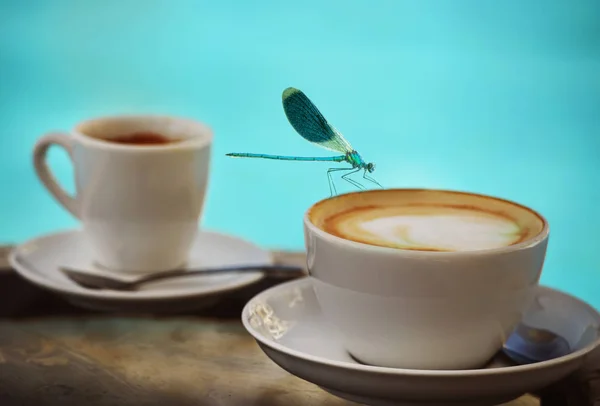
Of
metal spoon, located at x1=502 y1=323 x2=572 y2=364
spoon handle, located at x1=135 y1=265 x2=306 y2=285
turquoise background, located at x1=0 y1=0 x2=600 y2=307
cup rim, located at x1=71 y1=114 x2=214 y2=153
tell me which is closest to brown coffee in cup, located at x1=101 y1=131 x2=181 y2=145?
cup rim, located at x1=71 y1=114 x2=214 y2=153

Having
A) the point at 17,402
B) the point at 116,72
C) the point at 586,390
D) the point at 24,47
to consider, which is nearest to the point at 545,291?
the point at 586,390

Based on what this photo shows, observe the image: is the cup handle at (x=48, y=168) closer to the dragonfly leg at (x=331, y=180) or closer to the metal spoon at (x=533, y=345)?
the dragonfly leg at (x=331, y=180)

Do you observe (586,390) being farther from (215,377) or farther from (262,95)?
(262,95)

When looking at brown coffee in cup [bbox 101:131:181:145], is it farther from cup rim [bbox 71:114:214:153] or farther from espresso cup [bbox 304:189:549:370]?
espresso cup [bbox 304:189:549:370]

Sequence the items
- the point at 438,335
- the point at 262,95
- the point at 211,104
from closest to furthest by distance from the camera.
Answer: the point at 438,335 → the point at 262,95 → the point at 211,104

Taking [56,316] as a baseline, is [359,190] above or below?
above

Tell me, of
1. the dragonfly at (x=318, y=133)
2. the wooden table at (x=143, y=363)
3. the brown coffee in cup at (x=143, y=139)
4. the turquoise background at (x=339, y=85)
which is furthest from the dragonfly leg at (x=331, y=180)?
the turquoise background at (x=339, y=85)
